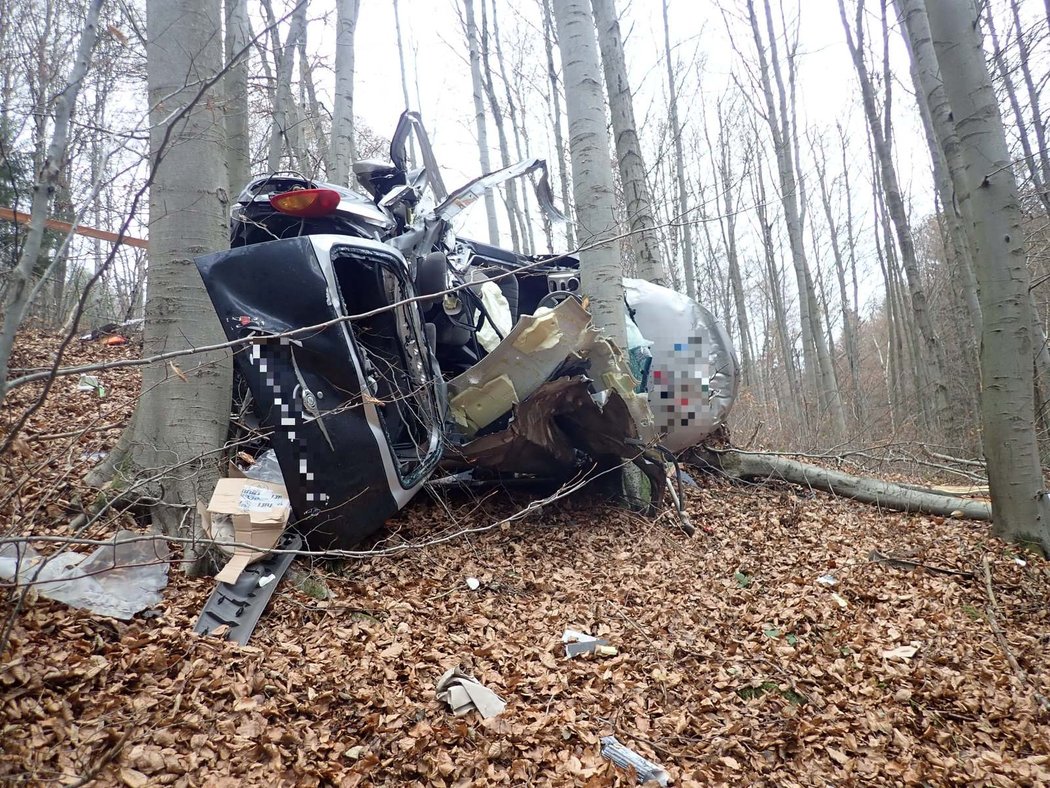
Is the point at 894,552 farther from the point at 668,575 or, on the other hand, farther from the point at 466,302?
the point at 466,302

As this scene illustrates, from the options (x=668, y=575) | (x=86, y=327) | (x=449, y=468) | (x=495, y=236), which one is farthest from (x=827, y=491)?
(x=495, y=236)

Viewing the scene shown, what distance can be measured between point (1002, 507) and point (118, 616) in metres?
5.45

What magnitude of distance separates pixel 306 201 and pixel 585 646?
3.05 meters

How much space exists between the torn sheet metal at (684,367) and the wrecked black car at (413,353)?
1 centimetres

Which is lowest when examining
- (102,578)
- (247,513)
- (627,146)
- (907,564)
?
(907,564)

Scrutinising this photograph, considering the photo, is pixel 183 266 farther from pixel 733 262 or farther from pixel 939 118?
pixel 733 262

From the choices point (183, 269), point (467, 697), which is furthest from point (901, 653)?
point (183, 269)

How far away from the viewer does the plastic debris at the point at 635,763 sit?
7.90 ft

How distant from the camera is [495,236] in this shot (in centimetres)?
1644

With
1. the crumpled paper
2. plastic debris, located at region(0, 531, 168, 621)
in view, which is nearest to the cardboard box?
plastic debris, located at region(0, 531, 168, 621)

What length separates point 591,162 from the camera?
5.26 meters

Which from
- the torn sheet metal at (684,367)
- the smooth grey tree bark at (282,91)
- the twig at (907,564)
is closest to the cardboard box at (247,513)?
the torn sheet metal at (684,367)

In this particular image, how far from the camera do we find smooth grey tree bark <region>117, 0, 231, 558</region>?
139 inches

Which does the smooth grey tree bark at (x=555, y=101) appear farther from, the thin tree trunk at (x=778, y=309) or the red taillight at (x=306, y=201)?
the red taillight at (x=306, y=201)
